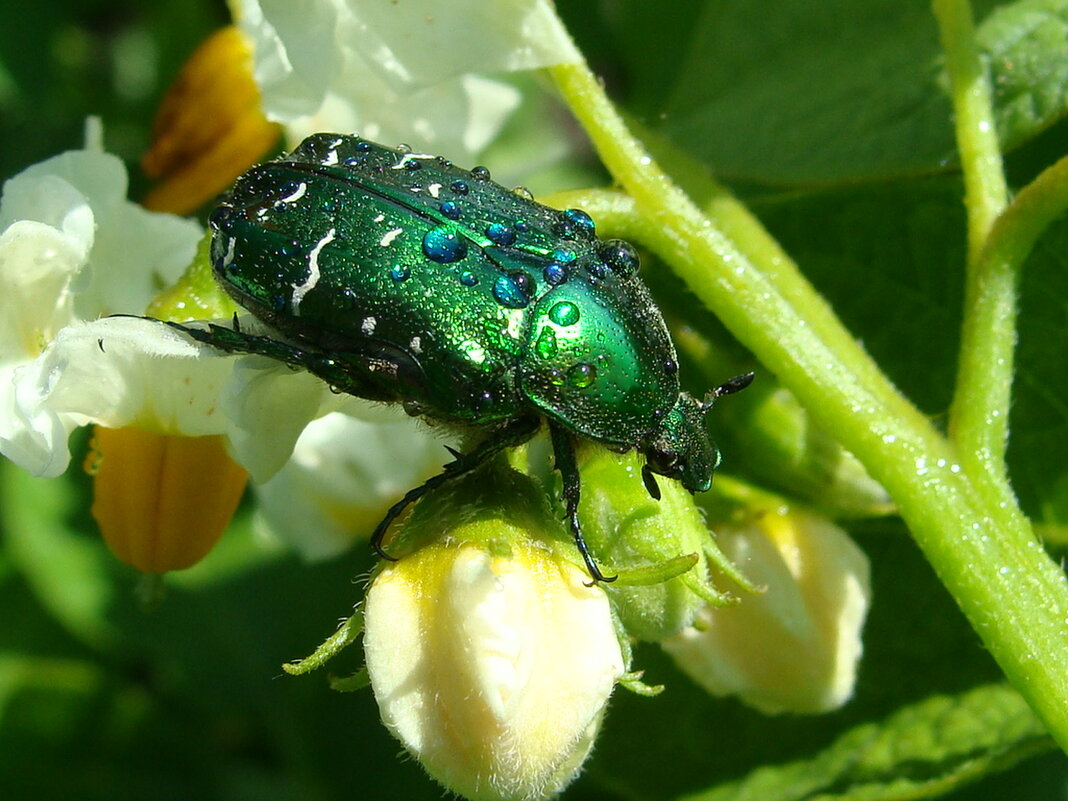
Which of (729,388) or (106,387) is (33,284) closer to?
(106,387)

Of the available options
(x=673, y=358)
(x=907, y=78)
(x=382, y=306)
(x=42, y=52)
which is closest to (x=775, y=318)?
(x=673, y=358)

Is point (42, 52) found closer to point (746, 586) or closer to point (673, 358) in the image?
point (673, 358)

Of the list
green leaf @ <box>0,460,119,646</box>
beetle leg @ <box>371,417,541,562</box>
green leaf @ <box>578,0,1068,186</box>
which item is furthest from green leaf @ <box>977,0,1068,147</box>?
green leaf @ <box>0,460,119,646</box>

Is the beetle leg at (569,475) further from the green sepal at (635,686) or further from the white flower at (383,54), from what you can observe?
the white flower at (383,54)

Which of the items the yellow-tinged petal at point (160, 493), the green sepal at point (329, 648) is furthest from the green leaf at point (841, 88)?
the green sepal at point (329, 648)

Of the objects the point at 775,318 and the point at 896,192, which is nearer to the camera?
the point at 775,318

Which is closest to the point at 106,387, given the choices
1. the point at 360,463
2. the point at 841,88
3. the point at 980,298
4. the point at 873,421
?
the point at 360,463
